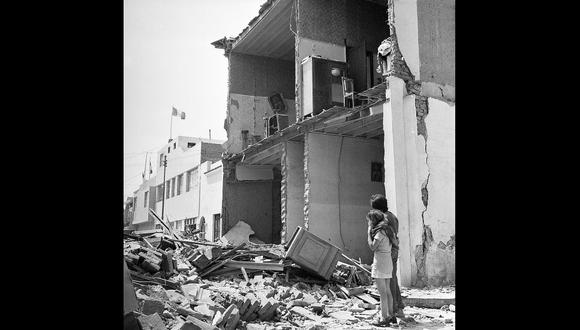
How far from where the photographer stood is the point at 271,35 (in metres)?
17.5

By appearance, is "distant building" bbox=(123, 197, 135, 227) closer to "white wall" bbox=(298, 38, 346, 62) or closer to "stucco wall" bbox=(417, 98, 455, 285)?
"white wall" bbox=(298, 38, 346, 62)

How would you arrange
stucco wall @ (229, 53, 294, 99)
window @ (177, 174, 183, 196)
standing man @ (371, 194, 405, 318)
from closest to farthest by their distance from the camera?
1. standing man @ (371, 194, 405, 318)
2. stucco wall @ (229, 53, 294, 99)
3. window @ (177, 174, 183, 196)

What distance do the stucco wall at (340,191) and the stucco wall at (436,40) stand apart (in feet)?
12.7

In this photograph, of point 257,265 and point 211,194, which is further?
point 211,194

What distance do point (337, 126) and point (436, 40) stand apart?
11.4 feet

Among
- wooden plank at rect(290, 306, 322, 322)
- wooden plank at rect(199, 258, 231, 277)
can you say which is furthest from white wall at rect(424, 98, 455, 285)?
wooden plank at rect(199, 258, 231, 277)

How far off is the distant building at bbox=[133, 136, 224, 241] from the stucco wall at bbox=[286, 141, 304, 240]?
5.48m

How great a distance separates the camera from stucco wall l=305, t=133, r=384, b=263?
43.2 ft

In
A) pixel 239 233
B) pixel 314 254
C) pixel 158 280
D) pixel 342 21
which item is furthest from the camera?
pixel 239 233

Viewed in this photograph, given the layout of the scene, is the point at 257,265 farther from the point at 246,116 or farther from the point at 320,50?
the point at 246,116

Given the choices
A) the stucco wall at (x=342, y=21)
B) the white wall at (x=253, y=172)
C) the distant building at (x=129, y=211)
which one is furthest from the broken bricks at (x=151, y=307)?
the distant building at (x=129, y=211)

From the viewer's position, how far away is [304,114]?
14086 millimetres

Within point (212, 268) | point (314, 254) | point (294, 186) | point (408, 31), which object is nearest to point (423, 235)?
point (314, 254)
